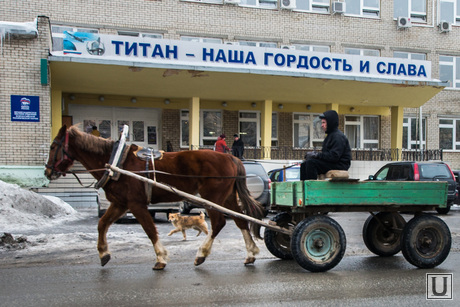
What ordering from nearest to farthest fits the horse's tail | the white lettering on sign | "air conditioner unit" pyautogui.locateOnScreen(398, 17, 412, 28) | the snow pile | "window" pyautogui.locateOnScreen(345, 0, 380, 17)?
the horse's tail
the snow pile
the white lettering on sign
"window" pyautogui.locateOnScreen(345, 0, 380, 17)
"air conditioner unit" pyautogui.locateOnScreen(398, 17, 412, 28)

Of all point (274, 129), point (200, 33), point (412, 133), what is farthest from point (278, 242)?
point (412, 133)

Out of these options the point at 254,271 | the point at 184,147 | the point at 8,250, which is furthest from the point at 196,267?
the point at 184,147

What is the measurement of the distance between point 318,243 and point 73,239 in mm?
4925

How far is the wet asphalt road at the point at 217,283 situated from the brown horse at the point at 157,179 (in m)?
0.49

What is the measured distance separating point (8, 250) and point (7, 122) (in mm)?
9422

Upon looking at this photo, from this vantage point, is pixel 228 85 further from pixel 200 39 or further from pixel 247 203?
pixel 247 203

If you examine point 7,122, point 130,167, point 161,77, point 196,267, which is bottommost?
point 196,267

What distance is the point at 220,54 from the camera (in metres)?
19.6

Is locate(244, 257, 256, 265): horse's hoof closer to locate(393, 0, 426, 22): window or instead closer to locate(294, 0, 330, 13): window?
locate(294, 0, 330, 13): window

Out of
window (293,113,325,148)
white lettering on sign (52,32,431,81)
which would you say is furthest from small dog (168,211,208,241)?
window (293,113,325,148)

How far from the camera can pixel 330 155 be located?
6805 mm

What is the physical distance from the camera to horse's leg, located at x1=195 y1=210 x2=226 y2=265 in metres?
6.86

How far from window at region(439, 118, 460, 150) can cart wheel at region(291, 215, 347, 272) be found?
2315cm

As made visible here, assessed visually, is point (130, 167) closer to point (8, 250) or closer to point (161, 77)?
point (8, 250)
